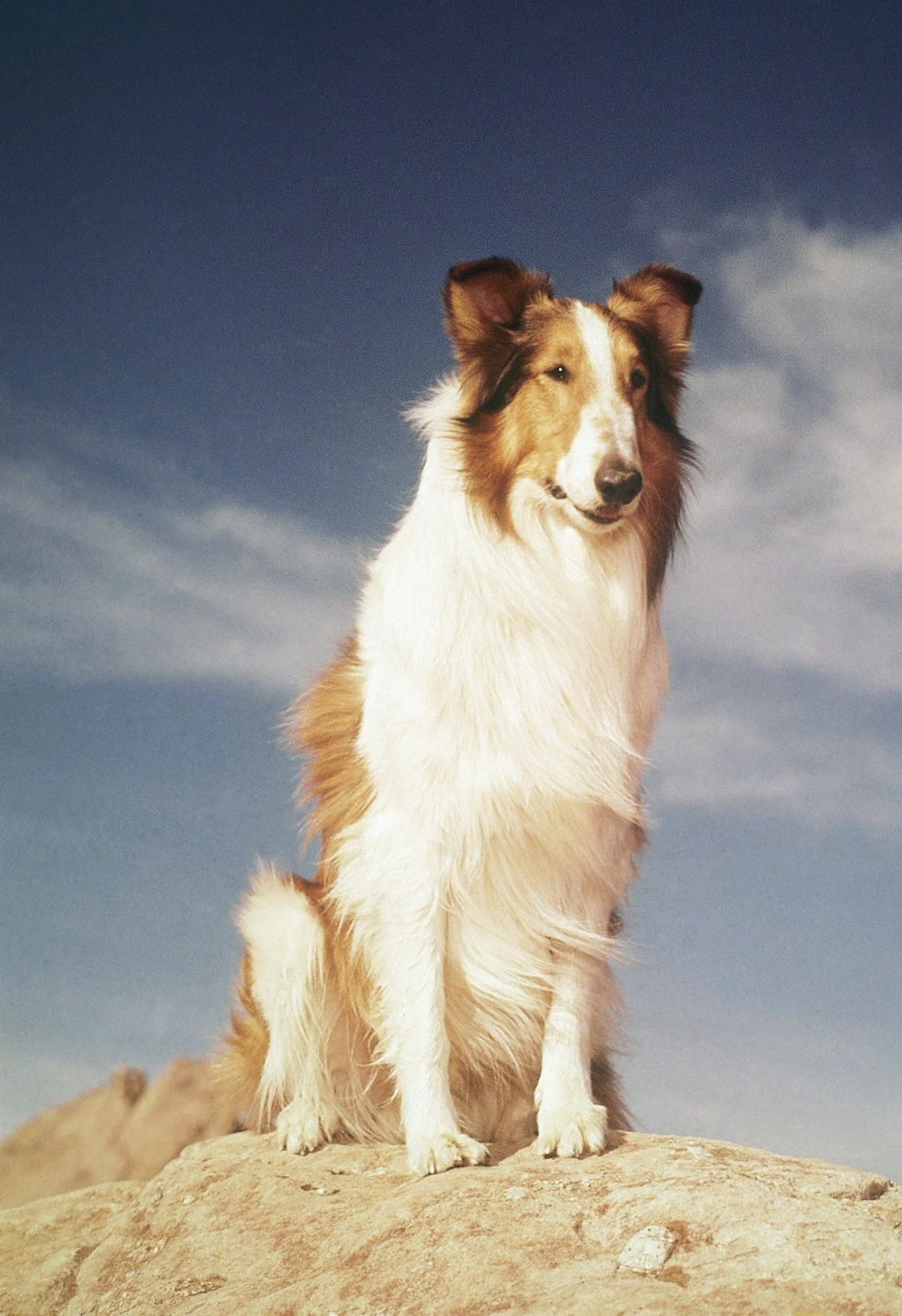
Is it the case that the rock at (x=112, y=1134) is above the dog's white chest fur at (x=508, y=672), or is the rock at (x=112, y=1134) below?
below

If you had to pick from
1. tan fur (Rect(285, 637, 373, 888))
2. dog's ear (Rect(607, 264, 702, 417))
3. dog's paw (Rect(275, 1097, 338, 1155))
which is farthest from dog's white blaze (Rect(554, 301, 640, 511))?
dog's paw (Rect(275, 1097, 338, 1155))

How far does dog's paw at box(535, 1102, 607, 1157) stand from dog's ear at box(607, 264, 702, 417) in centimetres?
298

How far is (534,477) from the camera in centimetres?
528

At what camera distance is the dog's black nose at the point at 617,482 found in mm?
5031

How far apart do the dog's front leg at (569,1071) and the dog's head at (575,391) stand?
189 cm

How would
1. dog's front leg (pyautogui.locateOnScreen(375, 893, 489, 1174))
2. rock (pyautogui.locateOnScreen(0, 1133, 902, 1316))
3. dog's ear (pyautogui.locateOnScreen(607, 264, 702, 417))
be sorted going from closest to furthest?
rock (pyautogui.locateOnScreen(0, 1133, 902, 1316))
dog's front leg (pyautogui.locateOnScreen(375, 893, 489, 1174))
dog's ear (pyautogui.locateOnScreen(607, 264, 702, 417))

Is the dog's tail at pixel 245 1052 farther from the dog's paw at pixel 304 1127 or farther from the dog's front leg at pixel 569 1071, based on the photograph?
the dog's front leg at pixel 569 1071

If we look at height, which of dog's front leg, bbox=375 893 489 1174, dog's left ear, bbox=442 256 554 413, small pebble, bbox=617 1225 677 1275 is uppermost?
dog's left ear, bbox=442 256 554 413

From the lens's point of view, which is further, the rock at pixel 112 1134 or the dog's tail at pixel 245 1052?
the rock at pixel 112 1134

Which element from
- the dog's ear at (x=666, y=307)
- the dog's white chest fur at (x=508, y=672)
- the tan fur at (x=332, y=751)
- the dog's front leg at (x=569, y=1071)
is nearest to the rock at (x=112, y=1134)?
the tan fur at (x=332, y=751)

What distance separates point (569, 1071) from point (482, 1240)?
1066 millimetres

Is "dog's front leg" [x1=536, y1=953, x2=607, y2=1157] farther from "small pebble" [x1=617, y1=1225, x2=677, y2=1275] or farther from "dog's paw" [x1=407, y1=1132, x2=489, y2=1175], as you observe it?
"small pebble" [x1=617, y1=1225, x2=677, y2=1275]

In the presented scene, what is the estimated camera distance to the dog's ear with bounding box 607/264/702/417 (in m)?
5.73

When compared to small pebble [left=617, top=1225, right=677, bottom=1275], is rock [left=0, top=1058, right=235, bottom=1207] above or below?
above
